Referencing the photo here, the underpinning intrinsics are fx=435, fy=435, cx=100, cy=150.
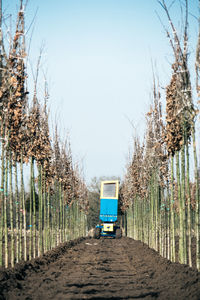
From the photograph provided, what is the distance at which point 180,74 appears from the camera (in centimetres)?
1142

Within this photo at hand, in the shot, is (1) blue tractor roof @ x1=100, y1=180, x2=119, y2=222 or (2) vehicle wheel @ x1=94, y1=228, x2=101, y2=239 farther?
(1) blue tractor roof @ x1=100, y1=180, x2=119, y2=222

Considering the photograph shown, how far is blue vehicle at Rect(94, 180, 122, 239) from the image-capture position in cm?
3831

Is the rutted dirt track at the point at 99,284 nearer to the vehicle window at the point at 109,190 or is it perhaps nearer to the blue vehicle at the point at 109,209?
the blue vehicle at the point at 109,209

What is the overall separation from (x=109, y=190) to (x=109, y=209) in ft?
5.83

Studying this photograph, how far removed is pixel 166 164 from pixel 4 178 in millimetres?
7396

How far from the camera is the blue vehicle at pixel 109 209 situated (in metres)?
38.3

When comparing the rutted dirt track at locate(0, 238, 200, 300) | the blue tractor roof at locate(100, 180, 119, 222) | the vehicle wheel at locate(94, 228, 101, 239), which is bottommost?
the vehicle wheel at locate(94, 228, 101, 239)

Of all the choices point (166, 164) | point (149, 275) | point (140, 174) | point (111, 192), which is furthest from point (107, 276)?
point (111, 192)

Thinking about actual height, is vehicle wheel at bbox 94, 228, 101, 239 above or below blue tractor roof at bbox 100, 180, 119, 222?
below

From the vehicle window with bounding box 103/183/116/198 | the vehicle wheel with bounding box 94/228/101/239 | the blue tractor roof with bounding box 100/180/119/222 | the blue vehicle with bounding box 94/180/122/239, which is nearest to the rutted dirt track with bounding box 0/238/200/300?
the vehicle wheel with bounding box 94/228/101/239

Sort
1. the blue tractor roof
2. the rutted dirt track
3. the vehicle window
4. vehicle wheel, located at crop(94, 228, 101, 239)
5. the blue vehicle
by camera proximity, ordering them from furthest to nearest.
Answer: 1. the vehicle window
2. the blue tractor roof
3. the blue vehicle
4. vehicle wheel, located at crop(94, 228, 101, 239)
5. the rutted dirt track

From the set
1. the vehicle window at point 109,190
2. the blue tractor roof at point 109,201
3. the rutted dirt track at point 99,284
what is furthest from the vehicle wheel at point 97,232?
the rutted dirt track at point 99,284

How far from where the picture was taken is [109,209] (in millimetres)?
39000

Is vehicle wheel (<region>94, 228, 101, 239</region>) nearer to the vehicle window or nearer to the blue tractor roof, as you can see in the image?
the blue tractor roof
